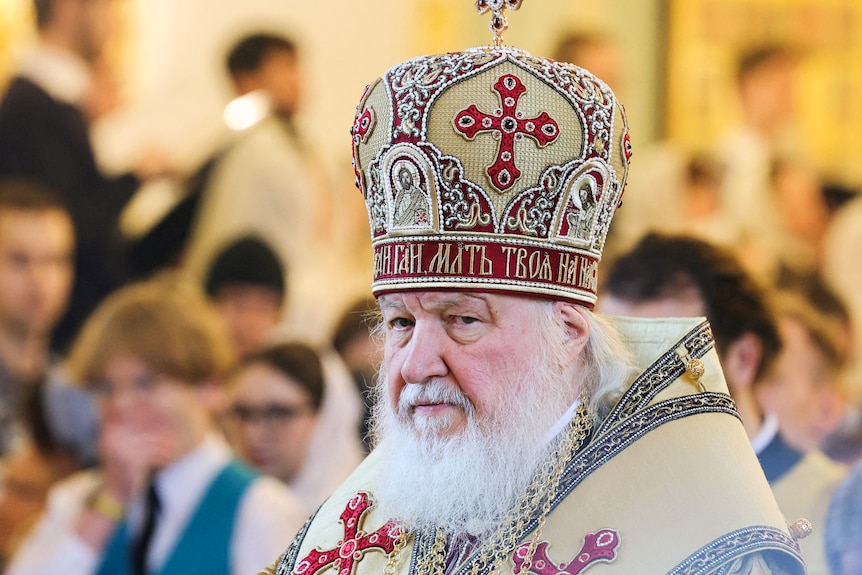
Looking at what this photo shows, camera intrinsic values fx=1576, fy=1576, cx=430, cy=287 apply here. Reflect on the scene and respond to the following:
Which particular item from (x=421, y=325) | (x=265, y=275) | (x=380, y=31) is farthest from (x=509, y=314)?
(x=380, y=31)

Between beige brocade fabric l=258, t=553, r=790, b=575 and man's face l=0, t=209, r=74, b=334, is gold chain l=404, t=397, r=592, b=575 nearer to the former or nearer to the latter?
beige brocade fabric l=258, t=553, r=790, b=575

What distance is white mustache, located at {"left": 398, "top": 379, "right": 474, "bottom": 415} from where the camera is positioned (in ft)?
12.1

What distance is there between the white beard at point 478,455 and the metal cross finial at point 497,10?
0.85 metres

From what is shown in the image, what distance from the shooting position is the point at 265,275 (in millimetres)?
9023

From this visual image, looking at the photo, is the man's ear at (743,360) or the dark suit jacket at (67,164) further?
the dark suit jacket at (67,164)

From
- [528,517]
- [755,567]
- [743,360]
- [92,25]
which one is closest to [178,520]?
[743,360]

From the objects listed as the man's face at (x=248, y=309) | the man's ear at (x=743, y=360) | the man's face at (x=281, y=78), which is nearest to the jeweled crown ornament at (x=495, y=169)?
the man's ear at (x=743, y=360)

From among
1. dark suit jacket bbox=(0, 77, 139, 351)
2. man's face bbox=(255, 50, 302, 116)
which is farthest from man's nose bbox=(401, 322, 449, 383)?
man's face bbox=(255, 50, 302, 116)

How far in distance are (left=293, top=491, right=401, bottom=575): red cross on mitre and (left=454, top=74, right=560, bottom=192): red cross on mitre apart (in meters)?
0.91

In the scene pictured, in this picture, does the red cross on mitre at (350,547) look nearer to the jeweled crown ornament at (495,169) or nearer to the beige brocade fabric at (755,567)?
the jeweled crown ornament at (495,169)

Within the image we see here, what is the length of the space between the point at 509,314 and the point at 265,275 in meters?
5.40

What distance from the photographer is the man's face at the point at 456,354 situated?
3678 mm

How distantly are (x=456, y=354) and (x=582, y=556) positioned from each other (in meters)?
0.55

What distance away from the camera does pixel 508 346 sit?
147 inches
